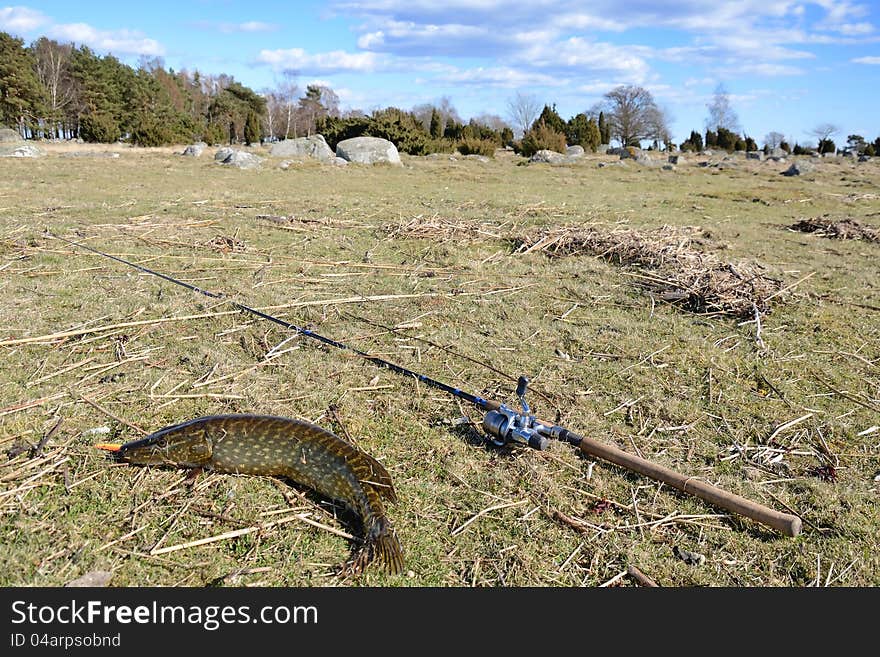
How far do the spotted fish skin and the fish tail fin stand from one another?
189 mm

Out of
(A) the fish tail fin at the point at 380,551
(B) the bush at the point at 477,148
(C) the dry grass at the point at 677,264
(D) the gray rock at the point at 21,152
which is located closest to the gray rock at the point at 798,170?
(B) the bush at the point at 477,148

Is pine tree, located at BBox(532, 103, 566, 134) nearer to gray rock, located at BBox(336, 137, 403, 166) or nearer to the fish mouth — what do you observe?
gray rock, located at BBox(336, 137, 403, 166)

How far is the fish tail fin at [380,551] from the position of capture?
2.77 meters

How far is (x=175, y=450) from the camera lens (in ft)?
10.9

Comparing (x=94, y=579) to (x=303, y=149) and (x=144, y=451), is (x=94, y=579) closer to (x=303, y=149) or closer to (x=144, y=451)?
(x=144, y=451)

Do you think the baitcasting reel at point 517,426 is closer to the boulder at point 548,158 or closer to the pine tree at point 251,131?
the boulder at point 548,158

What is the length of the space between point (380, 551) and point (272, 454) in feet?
2.87

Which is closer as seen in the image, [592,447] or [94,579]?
[94,579]

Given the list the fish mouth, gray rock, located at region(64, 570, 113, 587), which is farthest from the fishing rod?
gray rock, located at region(64, 570, 113, 587)

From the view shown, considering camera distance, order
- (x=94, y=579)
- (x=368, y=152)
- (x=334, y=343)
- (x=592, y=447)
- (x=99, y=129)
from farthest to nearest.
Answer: (x=99, y=129)
(x=368, y=152)
(x=334, y=343)
(x=592, y=447)
(x=94, y=579)

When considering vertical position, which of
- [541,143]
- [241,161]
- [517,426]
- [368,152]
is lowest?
[517,426]

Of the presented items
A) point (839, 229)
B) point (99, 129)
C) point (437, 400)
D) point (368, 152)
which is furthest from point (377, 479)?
point (99, 129)

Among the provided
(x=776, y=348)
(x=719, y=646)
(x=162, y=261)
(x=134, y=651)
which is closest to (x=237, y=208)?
(x=162, y=261)

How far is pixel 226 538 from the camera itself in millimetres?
2918
